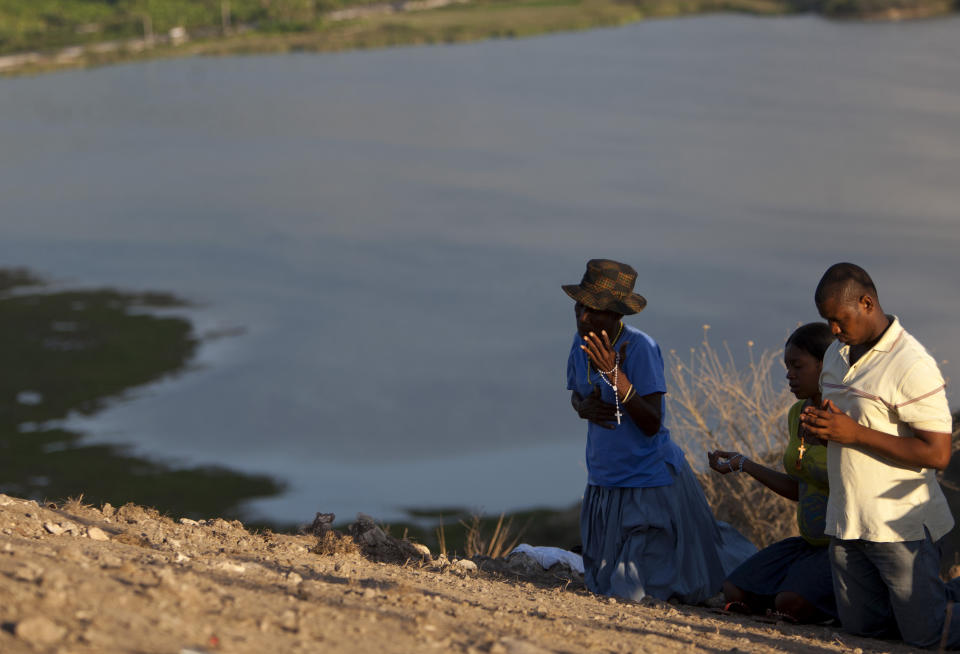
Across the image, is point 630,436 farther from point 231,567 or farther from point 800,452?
point 231,567

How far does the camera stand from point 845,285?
12.3 ft

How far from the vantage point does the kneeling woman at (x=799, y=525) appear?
4.45m

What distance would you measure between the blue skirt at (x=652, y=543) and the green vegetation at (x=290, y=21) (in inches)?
2511

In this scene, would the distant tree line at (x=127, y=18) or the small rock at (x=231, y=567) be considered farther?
the distant tree line at (x=127, y=18)

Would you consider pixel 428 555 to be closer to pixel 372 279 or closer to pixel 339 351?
pixel 339 351

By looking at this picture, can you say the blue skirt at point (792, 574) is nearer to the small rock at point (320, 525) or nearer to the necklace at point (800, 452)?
the necklace at point (800, 452)

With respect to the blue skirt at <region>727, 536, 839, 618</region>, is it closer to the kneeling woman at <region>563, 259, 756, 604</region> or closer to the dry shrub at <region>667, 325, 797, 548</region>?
the kneeling woman at <region>563, 259, 756, 604</region>

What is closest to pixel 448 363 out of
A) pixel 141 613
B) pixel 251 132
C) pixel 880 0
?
pixel 141 613

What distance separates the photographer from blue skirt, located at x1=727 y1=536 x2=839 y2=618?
15.0 ft

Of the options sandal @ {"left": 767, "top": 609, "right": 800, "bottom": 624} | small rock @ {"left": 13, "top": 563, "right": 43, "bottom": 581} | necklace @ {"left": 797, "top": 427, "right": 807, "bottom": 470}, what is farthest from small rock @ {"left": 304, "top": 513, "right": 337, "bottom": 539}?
small rock @ {"left": 13, "top": 563, "right": 43, "bottom": 581}

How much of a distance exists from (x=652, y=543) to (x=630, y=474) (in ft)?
1.04

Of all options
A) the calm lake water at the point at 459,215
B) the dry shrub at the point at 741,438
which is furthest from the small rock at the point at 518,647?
the calm lake water at the point at 459,215

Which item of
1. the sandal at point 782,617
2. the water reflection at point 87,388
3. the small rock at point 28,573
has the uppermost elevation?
the small rock at point 28,573

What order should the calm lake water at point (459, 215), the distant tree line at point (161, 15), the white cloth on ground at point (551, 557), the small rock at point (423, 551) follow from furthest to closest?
the distant tree line at point (161, 15), the calm lake water at point (459, 215), the white cloth on ground at point (551, 557), the small rock at point (423, 551)
